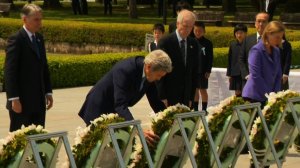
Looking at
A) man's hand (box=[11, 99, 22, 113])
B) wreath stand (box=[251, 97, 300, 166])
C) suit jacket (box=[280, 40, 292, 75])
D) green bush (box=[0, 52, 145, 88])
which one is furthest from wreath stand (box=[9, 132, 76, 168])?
green bush (box=[0, 52, 145, 88])

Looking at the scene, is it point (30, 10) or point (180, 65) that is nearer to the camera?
point (30, 10)

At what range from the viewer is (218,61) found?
23.7m

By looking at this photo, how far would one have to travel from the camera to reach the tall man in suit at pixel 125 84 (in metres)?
8.21

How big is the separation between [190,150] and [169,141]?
20 centimetres

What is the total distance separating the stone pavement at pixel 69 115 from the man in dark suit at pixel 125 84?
280 cm

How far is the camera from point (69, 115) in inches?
632

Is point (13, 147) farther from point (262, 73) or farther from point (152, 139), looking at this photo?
point (262, 73)

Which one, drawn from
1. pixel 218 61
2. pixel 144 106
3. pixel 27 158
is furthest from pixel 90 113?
pixel 218 61

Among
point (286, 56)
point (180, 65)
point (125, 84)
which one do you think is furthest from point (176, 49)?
point (125, 84)

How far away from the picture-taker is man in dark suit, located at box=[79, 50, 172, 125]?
8.21 meters

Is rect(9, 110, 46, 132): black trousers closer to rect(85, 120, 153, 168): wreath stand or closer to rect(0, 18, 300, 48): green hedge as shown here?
rect(85, 120, 153, 168): wreath stand

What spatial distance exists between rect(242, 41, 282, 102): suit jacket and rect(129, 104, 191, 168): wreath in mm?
2508

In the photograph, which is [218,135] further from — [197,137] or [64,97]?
[64,97]

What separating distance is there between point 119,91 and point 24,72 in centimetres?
170
